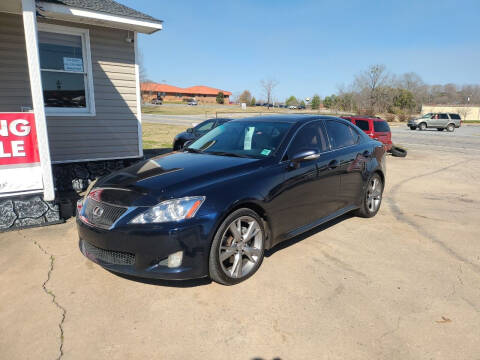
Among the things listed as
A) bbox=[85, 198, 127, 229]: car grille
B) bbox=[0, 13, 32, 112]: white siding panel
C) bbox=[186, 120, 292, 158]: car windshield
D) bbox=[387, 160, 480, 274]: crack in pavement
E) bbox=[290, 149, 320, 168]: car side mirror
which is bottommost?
bbox=[387, 160, 480, 274]: crack in pavement

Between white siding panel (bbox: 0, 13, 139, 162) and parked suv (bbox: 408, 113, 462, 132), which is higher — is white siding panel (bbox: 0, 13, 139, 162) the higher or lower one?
the higher one

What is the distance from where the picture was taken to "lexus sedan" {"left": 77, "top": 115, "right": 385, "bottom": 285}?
9.62 feet

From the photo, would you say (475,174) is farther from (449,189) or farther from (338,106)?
(338,106)

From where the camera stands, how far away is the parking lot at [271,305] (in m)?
2.51

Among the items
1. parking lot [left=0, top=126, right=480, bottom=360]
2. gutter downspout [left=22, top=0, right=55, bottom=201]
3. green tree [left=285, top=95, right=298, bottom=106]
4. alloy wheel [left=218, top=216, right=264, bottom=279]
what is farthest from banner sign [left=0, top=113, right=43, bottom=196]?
green tree [left=285, top=95, right=298, bottom=106]

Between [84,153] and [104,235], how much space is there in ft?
16.3

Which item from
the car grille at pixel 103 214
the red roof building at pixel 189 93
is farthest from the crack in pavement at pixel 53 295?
the red roof building at pixel 189 93

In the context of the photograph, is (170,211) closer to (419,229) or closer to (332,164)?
(332,164)

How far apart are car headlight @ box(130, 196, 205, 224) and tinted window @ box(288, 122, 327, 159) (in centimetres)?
140

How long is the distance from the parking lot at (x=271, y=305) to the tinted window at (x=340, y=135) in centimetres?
128

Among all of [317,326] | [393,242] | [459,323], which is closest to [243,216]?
[317,326]

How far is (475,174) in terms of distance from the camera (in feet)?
33.5

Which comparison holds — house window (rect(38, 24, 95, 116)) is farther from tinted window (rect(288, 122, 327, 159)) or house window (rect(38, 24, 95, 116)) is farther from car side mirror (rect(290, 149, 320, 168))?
car side mirror (rect(290, 149, 320, 168))

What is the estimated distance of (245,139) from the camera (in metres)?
4.25
